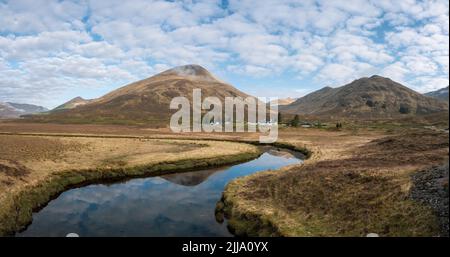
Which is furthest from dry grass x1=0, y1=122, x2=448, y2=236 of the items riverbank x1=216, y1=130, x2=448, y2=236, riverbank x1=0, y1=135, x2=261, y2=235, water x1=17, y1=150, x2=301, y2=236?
water x1=17, y1=150, x2=301, y2=236

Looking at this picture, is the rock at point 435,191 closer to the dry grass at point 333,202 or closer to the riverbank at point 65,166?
the dry grass at point 333,202

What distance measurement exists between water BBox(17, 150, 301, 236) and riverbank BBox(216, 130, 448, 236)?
10.3 ft

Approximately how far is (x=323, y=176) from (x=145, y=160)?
32711mm

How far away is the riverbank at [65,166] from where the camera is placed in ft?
113

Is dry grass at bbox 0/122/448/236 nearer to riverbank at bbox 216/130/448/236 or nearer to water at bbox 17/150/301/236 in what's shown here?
riverbank at bbox 216/130/448/236

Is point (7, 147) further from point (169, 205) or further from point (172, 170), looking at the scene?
point (169, 205)

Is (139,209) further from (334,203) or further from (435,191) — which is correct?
(435,191)

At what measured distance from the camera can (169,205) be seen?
37.9 m

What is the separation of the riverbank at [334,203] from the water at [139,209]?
124 inches

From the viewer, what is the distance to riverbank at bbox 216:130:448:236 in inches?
960

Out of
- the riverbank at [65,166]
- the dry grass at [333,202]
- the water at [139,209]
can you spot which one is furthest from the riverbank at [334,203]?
the riverbank at [65,166]

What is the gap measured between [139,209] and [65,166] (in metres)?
21.3

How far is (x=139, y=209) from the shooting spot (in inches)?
1428
